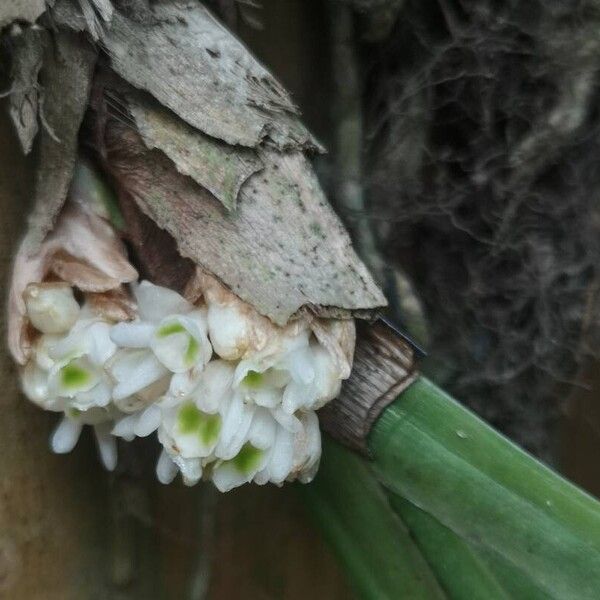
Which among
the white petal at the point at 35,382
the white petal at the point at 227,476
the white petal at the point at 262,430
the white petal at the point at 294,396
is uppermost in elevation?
the white petal at the point at 294,396

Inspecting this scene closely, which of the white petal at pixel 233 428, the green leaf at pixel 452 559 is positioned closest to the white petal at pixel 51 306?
the white petal at pixel 233 428

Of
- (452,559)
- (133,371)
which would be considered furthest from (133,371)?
(452,559)

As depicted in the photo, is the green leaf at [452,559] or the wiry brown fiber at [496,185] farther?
the wiry brown fiber at [496,185]

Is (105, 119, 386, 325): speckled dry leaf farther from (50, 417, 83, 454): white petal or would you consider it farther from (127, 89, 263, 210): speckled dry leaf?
(50, 417, 83, 454): white petal

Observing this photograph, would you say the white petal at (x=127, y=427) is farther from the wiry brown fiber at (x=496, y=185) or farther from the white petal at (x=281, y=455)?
the wiry brown fiber at (x=496, y=185)

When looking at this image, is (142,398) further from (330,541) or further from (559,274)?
(559,274)

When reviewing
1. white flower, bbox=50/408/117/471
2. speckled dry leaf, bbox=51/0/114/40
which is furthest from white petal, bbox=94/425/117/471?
speckled dry leaf, bbox=51/0/114/40

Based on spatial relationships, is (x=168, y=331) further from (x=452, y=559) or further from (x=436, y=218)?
(x=436, y=218)
